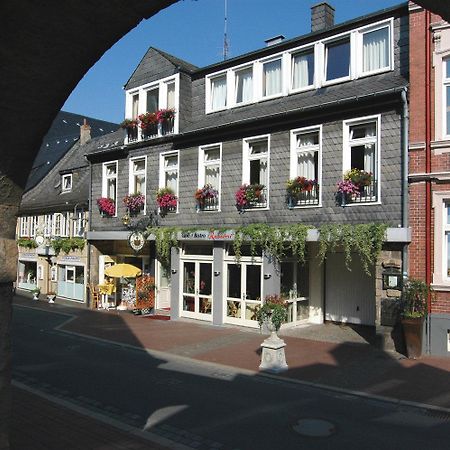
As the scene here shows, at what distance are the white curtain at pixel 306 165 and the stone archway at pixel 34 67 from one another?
12248 mm

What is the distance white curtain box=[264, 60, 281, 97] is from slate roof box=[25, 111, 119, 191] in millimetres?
15156

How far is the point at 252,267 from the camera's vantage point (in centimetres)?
1697

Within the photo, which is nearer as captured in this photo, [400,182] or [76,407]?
[76,407]

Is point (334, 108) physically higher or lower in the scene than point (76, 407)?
higher

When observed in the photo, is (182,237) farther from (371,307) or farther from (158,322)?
(371,307)

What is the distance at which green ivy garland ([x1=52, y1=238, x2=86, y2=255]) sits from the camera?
24094mm

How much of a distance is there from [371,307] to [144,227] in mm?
9084

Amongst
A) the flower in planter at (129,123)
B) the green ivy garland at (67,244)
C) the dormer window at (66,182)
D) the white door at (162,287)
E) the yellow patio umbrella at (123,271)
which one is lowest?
the white door at (162,287)

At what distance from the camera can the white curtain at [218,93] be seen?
750 inches

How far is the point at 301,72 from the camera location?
16859mm

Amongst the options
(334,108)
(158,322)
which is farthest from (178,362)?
(334,108)

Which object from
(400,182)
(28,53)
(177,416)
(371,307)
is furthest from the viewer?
(371,307)

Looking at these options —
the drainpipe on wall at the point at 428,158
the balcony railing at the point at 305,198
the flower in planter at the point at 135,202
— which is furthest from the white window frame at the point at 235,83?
the drainpipe on wall at the point at 428,158

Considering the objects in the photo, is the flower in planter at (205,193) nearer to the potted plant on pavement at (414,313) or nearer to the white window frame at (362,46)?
the white window frame at (362,46)
